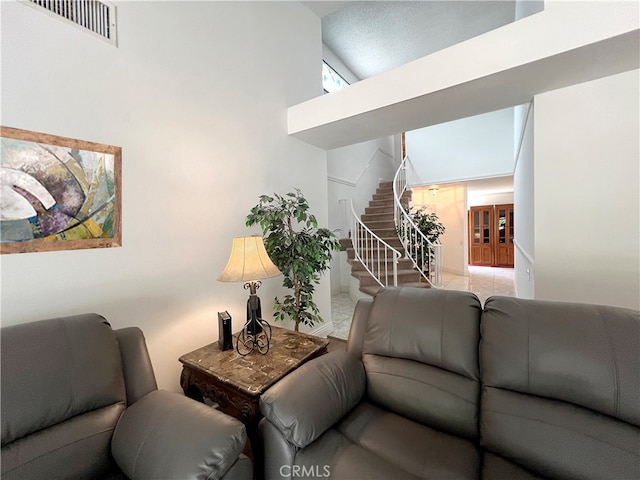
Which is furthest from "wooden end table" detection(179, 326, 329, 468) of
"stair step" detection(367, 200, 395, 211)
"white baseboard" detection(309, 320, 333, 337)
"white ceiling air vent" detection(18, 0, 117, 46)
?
"stair step" detection(367, 200, 395, 211)

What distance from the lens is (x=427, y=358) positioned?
125cm

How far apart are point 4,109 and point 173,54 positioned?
40.1 inches

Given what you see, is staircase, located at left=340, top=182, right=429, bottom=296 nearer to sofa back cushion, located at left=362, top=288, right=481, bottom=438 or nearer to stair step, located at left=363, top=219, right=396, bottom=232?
stair step, located at left=363, top=219, right=396, bottom=232

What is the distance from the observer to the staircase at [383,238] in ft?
13.8

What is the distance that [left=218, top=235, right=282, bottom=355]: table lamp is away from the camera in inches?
59.5

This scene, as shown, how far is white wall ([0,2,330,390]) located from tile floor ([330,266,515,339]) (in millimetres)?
1297

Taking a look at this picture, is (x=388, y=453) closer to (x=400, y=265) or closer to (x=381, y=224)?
(x=400, y=265)

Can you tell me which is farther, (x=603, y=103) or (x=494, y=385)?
(x=603, y=103)

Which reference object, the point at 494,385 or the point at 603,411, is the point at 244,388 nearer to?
the point at 494,385

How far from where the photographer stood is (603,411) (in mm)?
903

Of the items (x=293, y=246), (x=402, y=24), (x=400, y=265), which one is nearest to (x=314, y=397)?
(x=293, y=246)

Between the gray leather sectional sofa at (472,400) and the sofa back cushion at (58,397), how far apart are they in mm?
628

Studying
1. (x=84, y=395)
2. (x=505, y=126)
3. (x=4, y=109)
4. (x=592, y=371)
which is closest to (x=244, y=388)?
(x=84, y=395)

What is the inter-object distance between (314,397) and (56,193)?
1.60m
